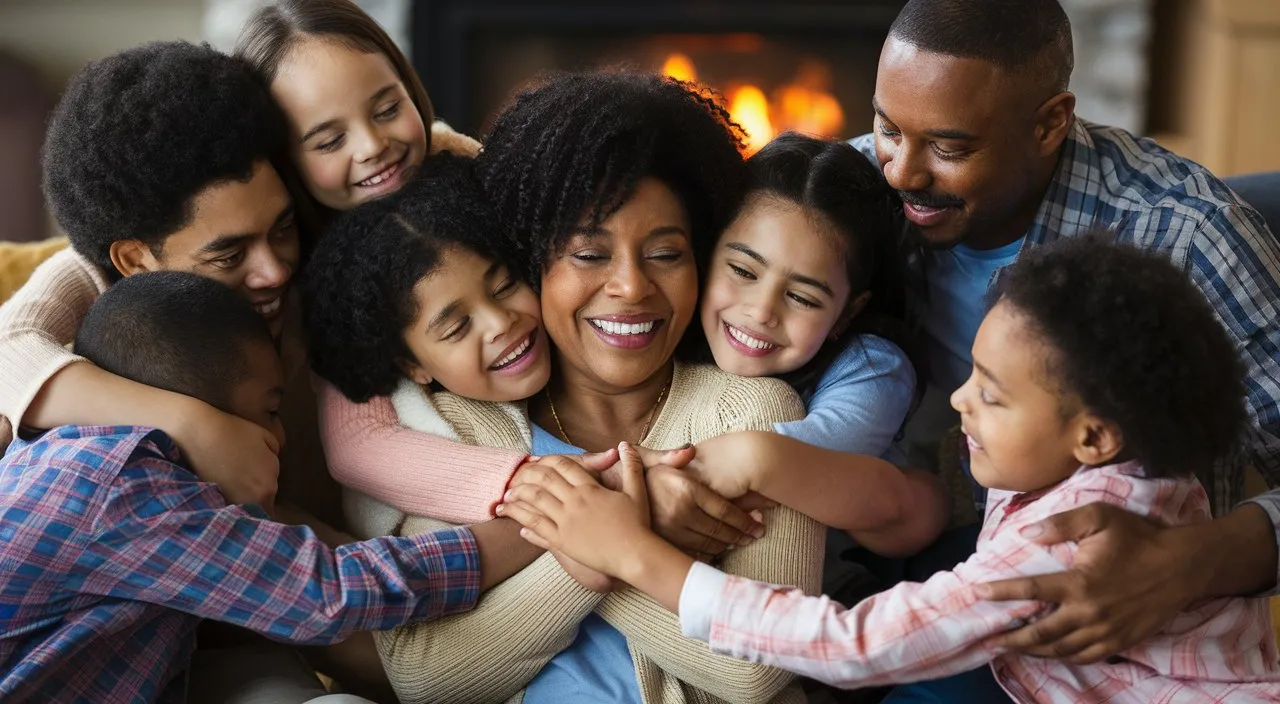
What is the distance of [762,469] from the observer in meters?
1.41

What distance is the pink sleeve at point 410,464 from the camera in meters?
1.55

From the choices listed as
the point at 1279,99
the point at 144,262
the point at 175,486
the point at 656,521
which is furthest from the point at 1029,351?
the point at 1279,99

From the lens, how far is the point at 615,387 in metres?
1.69

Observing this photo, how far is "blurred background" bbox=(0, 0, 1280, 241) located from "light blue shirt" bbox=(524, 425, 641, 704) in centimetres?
260

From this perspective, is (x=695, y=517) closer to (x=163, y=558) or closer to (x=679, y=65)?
(x=163, y=558)

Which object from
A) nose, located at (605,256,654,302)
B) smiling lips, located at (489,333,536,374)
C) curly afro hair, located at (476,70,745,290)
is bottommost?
smiling lips, located at (489,333,536,374)

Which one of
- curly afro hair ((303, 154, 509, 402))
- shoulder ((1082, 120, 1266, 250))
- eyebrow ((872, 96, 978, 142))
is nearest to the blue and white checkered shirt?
shoulder ((1082, 120, 1266, 250))

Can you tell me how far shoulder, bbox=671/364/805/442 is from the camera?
1.56m

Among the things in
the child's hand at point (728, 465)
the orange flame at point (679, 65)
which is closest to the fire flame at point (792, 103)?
the orange flame at point (679, 65)

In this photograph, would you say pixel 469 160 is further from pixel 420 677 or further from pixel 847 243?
pixel 420 677

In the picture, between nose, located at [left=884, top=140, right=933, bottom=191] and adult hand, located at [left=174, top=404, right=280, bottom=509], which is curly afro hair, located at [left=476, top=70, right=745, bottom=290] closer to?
nose, located at [left=884, top=140, right=933, bottom=191]

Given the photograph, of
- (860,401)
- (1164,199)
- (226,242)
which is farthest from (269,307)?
(1164,199)

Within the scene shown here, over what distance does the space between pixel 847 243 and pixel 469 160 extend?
0.53 metres

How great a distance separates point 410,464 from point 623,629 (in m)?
0.34
